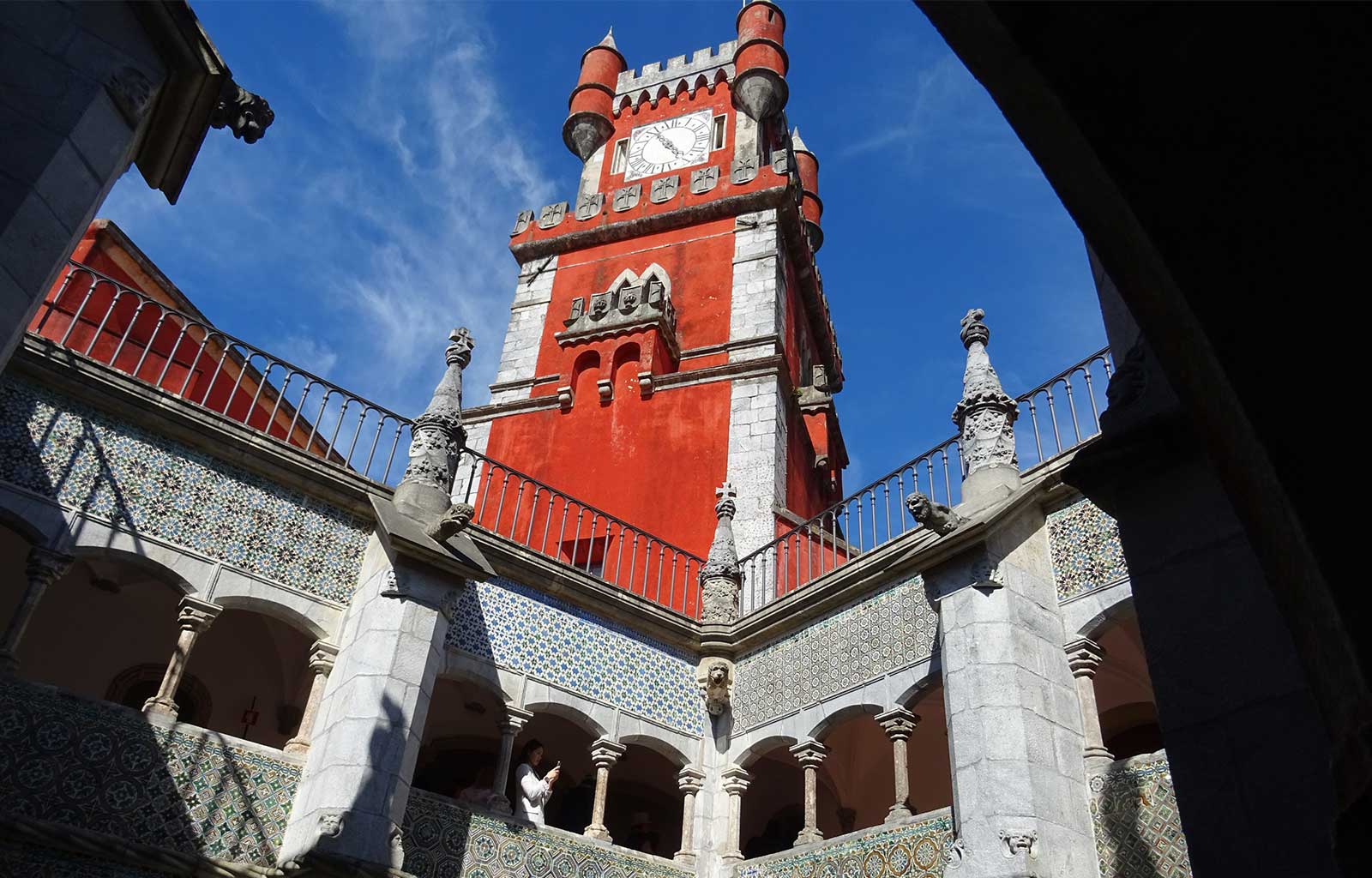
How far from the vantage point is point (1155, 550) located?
3.61 metres

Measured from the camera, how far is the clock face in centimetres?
2148

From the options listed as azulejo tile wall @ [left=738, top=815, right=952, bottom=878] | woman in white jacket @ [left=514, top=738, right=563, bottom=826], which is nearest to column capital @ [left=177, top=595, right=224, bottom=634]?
woman in white jacket @ [left=514, top=738, right=563, bottom=826]

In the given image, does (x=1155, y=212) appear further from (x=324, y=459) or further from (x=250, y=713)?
(x=250, y=713)

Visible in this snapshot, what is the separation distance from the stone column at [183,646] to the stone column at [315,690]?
0.87 meters

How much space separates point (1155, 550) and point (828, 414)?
15.5 metres

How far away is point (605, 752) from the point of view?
1009 centimetres

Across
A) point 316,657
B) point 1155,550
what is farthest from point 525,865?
point 1155,550

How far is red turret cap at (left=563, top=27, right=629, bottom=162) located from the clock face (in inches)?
34.1

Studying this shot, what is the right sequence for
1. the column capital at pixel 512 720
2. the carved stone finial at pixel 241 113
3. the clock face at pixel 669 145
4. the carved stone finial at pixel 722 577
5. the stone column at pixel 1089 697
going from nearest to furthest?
1. the carved stone finial at pixel 241 113
2. the stone column at pixel 1089 697
3. the column capital at pixel 512 720
4. the carved stone finial at pixel 722 577
5. the clock face at pixel 669 145

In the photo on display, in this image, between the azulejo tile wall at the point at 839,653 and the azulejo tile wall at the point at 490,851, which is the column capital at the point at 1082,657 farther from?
the azulejo tile wall at the point at 490,851

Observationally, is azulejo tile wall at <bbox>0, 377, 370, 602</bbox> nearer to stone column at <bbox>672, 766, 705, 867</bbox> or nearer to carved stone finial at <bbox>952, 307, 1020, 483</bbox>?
stone column at <bbox>672, 766, 705, 867</bbox>

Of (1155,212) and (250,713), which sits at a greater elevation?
(250,713)

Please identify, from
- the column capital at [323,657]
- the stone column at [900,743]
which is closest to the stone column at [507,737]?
the column capital at [323,657]

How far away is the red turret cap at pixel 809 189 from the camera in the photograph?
90.1ft
